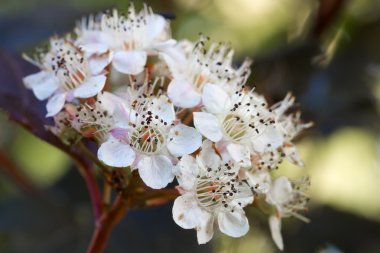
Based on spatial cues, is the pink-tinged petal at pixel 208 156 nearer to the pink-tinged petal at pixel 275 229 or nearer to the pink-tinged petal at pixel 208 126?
the pink-tinged petal at pixel 208 126

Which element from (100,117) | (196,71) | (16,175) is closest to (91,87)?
(100,117)

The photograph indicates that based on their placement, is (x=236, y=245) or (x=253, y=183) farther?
(x=236, y=245)

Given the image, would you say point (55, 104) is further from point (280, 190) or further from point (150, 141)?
point (280, 190)

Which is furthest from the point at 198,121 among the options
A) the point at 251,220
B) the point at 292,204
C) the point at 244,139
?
the point at 251,220

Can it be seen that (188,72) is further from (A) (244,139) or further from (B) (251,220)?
(B) (251,220)

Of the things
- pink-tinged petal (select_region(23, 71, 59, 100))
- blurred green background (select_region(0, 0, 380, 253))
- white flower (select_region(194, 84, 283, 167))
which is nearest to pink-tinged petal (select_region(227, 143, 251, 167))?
white flower (select_region(194, 84, 283, 167))
